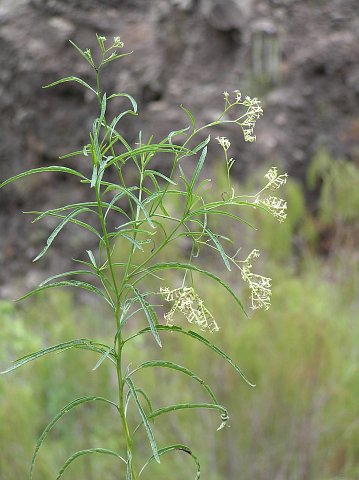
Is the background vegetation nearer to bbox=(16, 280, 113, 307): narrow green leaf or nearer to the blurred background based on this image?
the blurred background

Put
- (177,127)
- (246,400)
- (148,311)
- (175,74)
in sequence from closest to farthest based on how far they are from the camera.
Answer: (148,311)
(246,400)
(177,127)
(175,74)

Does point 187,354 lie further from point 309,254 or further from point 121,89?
point 121,89

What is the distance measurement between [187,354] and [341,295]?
1147 millimetres

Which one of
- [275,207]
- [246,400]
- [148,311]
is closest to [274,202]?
[275,207]

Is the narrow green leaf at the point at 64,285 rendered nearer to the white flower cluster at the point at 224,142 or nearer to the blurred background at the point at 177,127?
the white flower cluster at the point at 224,142

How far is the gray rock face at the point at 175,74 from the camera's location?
589 cm

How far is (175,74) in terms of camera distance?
6008 millimetres

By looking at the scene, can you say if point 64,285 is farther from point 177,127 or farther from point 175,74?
point 175,74

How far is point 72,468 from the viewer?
324 cm

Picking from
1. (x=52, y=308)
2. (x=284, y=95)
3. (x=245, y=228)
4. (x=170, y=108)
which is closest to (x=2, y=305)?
(x=52, y=308)

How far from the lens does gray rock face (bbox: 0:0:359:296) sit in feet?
19.3

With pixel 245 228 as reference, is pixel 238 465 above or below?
below

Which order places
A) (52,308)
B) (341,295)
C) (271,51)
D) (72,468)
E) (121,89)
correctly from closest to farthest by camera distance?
(72,468) → (341,295) → (52,308) → (121,89) → (271,51)

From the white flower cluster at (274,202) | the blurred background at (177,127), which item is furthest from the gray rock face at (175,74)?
the white flower cluster at (274,202)
